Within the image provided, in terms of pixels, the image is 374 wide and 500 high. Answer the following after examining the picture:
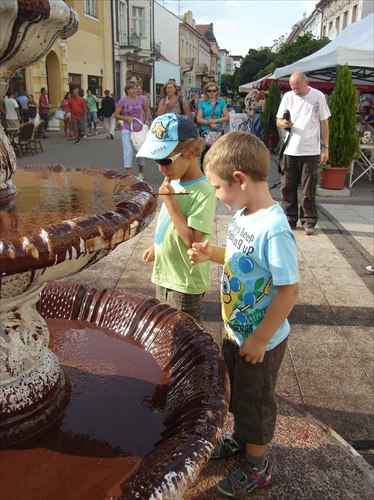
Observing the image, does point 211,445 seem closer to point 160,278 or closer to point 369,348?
point 160,278

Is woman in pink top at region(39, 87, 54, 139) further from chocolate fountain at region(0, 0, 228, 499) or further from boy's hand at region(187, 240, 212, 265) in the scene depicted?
boy's hand at region(187, 240, 212, 265)

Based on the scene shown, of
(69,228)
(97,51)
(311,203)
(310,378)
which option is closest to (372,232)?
(311,203)

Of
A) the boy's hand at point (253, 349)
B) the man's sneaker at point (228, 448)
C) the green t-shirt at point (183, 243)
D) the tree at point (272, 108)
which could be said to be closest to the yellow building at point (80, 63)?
the tree at point (272, 108)

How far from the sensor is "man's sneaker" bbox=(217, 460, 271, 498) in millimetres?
1874

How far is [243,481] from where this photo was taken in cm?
188

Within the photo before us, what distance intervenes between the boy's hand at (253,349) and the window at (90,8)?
26506mm

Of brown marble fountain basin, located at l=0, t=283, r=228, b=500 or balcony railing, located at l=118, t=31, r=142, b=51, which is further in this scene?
balcony railing, located at l=118, t=31, r=142, b=51

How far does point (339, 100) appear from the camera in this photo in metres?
7.76

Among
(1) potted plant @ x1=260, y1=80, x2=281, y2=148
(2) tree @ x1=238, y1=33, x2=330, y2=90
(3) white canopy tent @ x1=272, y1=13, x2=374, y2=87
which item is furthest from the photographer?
(2) tree @ x1=238, y1=33, x2=330, y2=90

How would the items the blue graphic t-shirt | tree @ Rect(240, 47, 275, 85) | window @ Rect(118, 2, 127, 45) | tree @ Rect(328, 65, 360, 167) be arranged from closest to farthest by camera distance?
A: the blue graphic t-shirt → tree @ Rect(328, 65, 360, 167) → window @ Rect(118, 2, 127, 45) → tree @ Rect(240, 47, 275, 85)

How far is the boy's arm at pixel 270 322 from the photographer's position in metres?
1.70

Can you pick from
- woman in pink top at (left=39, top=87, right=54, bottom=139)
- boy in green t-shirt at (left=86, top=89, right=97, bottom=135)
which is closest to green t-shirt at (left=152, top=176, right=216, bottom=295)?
woman in pink top at (left=39, top=87, right=54, bottom=139)

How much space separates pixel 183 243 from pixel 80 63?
24966 millimetres

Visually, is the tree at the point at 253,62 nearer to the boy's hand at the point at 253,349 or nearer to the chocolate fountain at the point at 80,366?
the chocolate fountain at the point at 80,366
